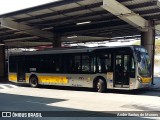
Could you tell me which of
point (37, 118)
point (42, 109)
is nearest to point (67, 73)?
point (42, 109)

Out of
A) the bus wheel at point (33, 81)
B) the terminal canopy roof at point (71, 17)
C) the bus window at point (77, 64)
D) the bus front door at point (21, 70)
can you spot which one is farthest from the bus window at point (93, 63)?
the bus front door at point (21, 70)

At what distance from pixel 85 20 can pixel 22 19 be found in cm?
537

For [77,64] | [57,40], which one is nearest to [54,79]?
[77,64]

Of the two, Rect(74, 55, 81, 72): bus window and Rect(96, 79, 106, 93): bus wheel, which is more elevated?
Rect(74, 55, 81, 72): bus window

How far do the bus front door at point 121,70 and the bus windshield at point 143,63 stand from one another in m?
0.63

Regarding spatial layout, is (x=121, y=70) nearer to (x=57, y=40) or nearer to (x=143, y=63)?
(x=143, y=63)

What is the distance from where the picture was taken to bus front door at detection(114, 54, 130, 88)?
1791 cm

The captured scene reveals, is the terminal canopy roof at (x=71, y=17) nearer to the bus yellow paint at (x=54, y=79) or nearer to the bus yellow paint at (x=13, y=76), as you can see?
the bus yellow paint at (x=13, y=76)

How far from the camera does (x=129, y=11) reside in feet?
68.6

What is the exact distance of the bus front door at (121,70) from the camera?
705 inches

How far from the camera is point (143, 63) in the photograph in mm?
18281

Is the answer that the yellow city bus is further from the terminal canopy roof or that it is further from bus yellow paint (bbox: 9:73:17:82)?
the terminal canopy roof

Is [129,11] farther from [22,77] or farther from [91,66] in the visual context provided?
[22,77]

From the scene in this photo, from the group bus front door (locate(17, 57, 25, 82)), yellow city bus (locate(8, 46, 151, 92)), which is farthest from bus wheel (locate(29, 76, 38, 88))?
bus front door (locate(17, 57, 25, 82))
